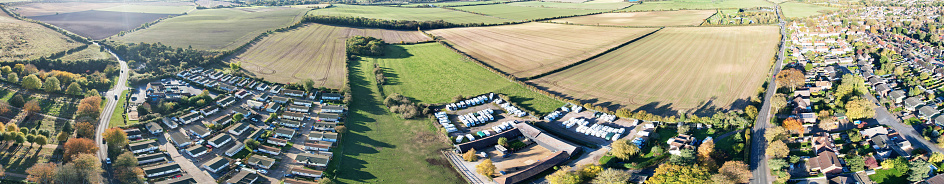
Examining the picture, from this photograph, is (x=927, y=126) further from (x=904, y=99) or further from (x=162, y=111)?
(x=162, y=111)

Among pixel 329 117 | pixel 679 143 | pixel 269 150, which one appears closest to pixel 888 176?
pixel 679 143

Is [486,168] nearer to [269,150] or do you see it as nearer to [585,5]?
[269,150]

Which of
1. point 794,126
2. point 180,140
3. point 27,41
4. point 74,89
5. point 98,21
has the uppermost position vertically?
point 98,21

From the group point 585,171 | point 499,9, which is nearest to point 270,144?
point 585,171

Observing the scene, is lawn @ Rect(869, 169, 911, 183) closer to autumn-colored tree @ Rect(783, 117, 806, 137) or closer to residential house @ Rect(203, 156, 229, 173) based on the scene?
autumn-colored tree @ Rect(783, 117, 806, 137)

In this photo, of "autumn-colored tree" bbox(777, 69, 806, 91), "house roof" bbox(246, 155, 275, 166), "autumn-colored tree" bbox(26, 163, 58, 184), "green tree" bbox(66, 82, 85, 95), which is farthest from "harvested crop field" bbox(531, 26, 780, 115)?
"green tree" bbox(66, 82, 85, 95)

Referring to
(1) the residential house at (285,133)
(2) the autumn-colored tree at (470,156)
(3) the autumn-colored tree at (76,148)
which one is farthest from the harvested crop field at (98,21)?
(2) the autumn-colored tree at (470,156)

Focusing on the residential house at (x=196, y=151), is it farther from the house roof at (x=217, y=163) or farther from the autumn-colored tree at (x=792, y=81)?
the autumn-colored tree at (x=792, y=81)
